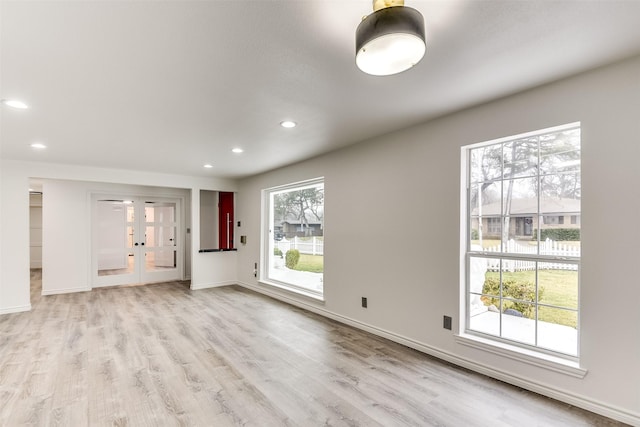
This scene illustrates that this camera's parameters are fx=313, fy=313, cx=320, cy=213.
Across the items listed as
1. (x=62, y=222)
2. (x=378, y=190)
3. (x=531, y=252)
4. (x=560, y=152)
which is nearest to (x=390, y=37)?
(x=560, y=152)

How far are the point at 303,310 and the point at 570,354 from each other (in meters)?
3.34

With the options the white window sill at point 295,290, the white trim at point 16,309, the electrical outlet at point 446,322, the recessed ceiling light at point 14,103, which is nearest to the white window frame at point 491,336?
the electrical outlet at point 446,322

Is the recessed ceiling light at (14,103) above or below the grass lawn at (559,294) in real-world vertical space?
above

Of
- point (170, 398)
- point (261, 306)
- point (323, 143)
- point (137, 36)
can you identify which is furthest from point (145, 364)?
Result: point (323, 143)

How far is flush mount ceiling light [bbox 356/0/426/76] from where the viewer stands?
1291mm

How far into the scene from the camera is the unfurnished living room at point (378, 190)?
1673mm

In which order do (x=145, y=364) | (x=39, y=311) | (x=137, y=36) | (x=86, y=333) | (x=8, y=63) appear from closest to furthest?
(x=137, y=36) → (x=8, y=63) → (x=145, y=364) → (x=86, y=333) → (x=39, y=311)

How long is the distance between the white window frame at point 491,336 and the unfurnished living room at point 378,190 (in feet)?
0.06

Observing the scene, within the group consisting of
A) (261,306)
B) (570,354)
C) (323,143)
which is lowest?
(261,306)

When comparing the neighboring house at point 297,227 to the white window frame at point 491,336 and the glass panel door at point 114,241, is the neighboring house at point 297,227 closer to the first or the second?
the white window frame at point 491,336

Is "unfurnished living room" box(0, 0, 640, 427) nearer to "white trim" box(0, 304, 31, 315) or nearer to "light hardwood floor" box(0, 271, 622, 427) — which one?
"light hardwood floor" box(0, 271, 622, 427)

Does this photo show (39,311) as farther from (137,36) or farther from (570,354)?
(570,354)

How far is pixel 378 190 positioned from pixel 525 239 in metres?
1.60

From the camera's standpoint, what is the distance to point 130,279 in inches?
274
